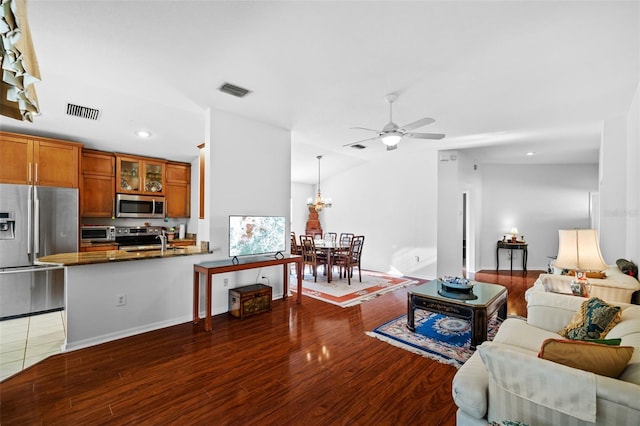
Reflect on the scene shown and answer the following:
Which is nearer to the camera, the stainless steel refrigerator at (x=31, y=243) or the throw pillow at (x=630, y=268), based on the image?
the throw pillow at (x=630, y=268)

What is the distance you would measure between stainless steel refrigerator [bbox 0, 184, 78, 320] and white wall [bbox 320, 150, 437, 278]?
5747 millimetres

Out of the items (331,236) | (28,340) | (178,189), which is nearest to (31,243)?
(28,340)

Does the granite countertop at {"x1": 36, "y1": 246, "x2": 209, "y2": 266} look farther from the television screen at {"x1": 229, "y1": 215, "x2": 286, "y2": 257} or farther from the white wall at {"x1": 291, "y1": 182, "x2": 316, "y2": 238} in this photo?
the white wall at {"x1": 291, "y1": 182, "x2": 316, "y2": 238}

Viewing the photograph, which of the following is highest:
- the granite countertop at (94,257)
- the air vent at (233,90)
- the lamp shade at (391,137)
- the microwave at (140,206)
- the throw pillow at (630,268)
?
the air vent at (233,90)

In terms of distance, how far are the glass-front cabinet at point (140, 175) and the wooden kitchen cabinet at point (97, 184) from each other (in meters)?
0.12

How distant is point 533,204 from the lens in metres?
7.26

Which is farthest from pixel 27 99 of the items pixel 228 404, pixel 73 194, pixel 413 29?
pixel 73 194

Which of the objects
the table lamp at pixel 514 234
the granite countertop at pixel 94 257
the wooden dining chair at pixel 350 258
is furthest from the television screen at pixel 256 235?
the table lamp at pixel 514 234

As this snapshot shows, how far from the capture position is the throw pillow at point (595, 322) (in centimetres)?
194

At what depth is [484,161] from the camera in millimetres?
7234

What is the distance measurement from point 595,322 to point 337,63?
285 centimetres

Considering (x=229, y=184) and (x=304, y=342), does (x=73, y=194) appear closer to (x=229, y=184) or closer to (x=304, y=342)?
(x=229, y=184)

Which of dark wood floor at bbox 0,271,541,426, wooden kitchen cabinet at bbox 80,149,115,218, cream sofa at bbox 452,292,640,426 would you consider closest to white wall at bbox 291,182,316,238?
wooden kitchen cabinet at bbox 80,149,115,218

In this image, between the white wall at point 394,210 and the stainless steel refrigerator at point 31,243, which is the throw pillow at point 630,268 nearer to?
the white wall at point 394,210
